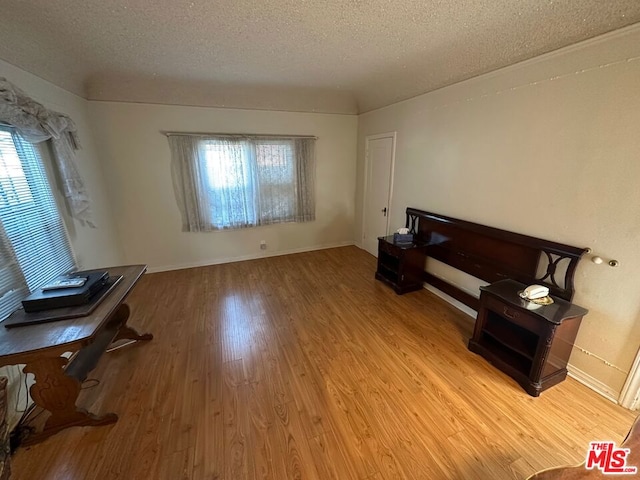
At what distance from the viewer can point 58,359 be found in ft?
4.74

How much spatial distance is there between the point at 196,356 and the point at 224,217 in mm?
2324

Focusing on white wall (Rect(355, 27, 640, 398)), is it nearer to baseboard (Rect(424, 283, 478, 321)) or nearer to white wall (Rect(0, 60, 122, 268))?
baseboard (Rect(424, 283, 478, 321))

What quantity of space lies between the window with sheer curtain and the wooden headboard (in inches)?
75.6

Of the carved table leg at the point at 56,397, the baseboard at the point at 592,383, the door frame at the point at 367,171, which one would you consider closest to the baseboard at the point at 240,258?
the door frame at the point at 367,171

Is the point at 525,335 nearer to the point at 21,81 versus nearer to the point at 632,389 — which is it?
the point at 632,389

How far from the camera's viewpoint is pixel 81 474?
1.35 meters

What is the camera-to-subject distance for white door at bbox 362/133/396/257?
3.81 meters

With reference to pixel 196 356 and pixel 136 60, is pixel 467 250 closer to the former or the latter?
pixel 196 356

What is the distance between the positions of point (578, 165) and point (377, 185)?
250 centimetres

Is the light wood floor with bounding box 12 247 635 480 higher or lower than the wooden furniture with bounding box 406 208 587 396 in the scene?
lower

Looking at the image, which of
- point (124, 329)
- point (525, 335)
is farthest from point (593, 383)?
point (124, 329)

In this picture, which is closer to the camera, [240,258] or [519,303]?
[519,303]

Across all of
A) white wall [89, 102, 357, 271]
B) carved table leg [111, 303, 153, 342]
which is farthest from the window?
white wall [89, 102, 357, 271]

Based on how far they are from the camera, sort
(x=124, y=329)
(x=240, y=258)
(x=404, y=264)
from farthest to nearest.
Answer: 1. (x=240, y=258)
2. (x=404, y=264)
3. (x=124, y=329)
